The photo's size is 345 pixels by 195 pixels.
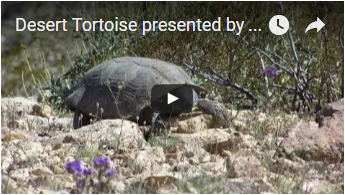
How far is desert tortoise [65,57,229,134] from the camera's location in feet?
20.7

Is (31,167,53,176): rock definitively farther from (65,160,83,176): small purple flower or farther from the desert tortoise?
the desert tortoise

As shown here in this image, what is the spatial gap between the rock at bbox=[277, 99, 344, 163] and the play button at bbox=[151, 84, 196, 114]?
1.29m

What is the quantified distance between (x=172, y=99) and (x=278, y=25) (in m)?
1.53

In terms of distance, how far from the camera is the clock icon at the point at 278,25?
6.95 m

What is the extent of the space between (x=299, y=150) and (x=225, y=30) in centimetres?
275

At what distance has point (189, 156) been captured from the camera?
17.0ft

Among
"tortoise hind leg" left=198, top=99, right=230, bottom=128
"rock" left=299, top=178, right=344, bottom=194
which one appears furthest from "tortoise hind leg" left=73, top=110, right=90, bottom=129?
"rock" left=299, top=178, right=344, bottom=194

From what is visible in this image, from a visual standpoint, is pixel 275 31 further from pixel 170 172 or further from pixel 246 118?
pixel 170 172

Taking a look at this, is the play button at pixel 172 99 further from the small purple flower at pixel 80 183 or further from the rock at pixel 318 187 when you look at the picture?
the small purple flower at pixel 80 183

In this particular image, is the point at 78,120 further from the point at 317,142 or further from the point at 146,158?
the point at 317,142

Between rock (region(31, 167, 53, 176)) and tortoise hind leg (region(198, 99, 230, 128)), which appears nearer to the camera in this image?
rock (region(31, 167, 53, 176))

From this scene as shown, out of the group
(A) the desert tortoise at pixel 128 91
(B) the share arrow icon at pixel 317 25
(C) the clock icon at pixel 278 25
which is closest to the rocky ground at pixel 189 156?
(A) the desert tortoise at pixel 128 91

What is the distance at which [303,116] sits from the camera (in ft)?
21.8

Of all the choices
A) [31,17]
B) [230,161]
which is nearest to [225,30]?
[230,161]
